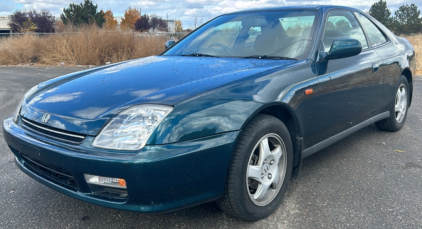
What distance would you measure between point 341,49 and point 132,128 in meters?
1.81

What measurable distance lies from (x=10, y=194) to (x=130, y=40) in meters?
11.1

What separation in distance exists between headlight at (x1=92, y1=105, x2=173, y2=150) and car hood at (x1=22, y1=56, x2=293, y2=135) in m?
0.05

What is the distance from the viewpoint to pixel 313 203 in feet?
8.51

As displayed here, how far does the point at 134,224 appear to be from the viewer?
90.5 inches

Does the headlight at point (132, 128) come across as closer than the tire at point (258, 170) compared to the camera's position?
Yes

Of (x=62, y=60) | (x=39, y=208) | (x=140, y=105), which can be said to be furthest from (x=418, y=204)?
(x=62, y=60)

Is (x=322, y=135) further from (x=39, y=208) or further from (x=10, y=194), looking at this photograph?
(x=10, y=194)

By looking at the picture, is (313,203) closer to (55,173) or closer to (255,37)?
(255,37)

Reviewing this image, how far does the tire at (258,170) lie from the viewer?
83.1 inches

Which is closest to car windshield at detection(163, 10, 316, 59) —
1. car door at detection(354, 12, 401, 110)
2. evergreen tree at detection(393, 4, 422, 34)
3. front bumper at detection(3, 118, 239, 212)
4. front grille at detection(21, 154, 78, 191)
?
car door at detection(354, 12, 401, 110)

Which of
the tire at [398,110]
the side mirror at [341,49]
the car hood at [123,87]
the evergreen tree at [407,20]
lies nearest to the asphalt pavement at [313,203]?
the tire at [398,110]

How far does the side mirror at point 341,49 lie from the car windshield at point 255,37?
177 millimetres

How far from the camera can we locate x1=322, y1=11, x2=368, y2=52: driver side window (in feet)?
10.3

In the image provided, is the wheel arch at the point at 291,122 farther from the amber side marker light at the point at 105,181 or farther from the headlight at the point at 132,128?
the amber side marker light at the point at 105,181
